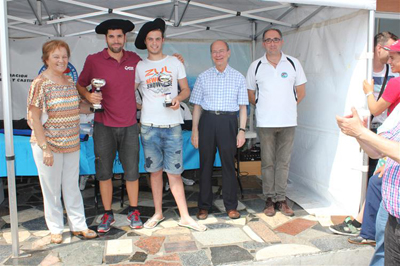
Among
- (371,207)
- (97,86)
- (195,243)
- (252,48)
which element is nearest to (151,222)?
(195,243)

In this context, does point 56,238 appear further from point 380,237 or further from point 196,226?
point 380,237

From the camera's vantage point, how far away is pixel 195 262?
3.04m

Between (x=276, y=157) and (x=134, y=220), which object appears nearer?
(x=134, y=220)

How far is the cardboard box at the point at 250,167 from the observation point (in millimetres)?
5695

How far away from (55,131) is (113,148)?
64cm

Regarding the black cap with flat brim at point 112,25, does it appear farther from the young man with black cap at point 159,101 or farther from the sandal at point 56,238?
the sandal at point 56,238

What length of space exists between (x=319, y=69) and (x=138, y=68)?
2.36 metres

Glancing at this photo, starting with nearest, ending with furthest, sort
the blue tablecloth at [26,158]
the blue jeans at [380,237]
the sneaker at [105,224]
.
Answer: the blue jeans at [380,237], the sneaker at [105,224], the blue tablecloth at [26,158]

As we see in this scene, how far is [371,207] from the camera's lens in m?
3.25

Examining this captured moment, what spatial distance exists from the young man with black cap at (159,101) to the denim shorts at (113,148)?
12cm

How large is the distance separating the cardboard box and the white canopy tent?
55 centimetres

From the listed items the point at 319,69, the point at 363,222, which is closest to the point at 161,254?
the point at 363,222

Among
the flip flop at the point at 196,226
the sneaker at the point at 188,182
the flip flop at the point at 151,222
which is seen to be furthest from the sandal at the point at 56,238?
the sneaker at the point at 188,182

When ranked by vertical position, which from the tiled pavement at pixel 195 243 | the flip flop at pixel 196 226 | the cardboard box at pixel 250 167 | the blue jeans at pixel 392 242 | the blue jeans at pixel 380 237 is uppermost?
the blue jeans at pixel 392 242
